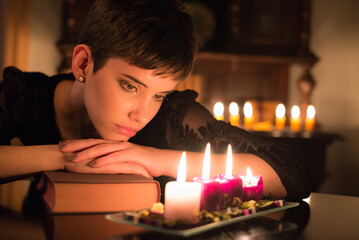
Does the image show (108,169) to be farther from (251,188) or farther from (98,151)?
(251,188)

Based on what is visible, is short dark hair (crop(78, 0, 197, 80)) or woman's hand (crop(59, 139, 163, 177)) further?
short dark hair (crop(78, 0, 197, 80))

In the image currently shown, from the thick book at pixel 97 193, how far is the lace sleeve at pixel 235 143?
55cm

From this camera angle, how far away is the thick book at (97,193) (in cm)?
85

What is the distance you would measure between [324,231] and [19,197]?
0.78 m

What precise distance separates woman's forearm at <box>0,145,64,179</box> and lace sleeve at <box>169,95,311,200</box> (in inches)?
26.8

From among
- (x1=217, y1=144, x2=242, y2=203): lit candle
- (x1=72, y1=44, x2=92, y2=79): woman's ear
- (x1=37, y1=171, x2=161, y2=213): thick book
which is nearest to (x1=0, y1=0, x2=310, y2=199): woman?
(x1=72, y1=44, x2=92, y2=79): woman's ear

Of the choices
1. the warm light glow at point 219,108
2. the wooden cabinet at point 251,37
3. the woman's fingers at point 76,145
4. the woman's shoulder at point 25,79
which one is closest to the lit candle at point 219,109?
the warm light glow at point 219,108

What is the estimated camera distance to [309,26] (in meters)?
4.38

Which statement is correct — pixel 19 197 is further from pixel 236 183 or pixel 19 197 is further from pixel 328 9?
pixel 328 9

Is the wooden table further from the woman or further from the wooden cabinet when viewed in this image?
the wooden cabinet

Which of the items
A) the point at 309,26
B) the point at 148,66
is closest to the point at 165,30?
the point at 148,66

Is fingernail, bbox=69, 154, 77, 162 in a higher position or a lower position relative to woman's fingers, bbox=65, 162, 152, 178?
higher

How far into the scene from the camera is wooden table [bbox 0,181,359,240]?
710mm

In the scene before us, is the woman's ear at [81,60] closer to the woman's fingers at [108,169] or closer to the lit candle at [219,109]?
the woman's fingers at [108,169]
